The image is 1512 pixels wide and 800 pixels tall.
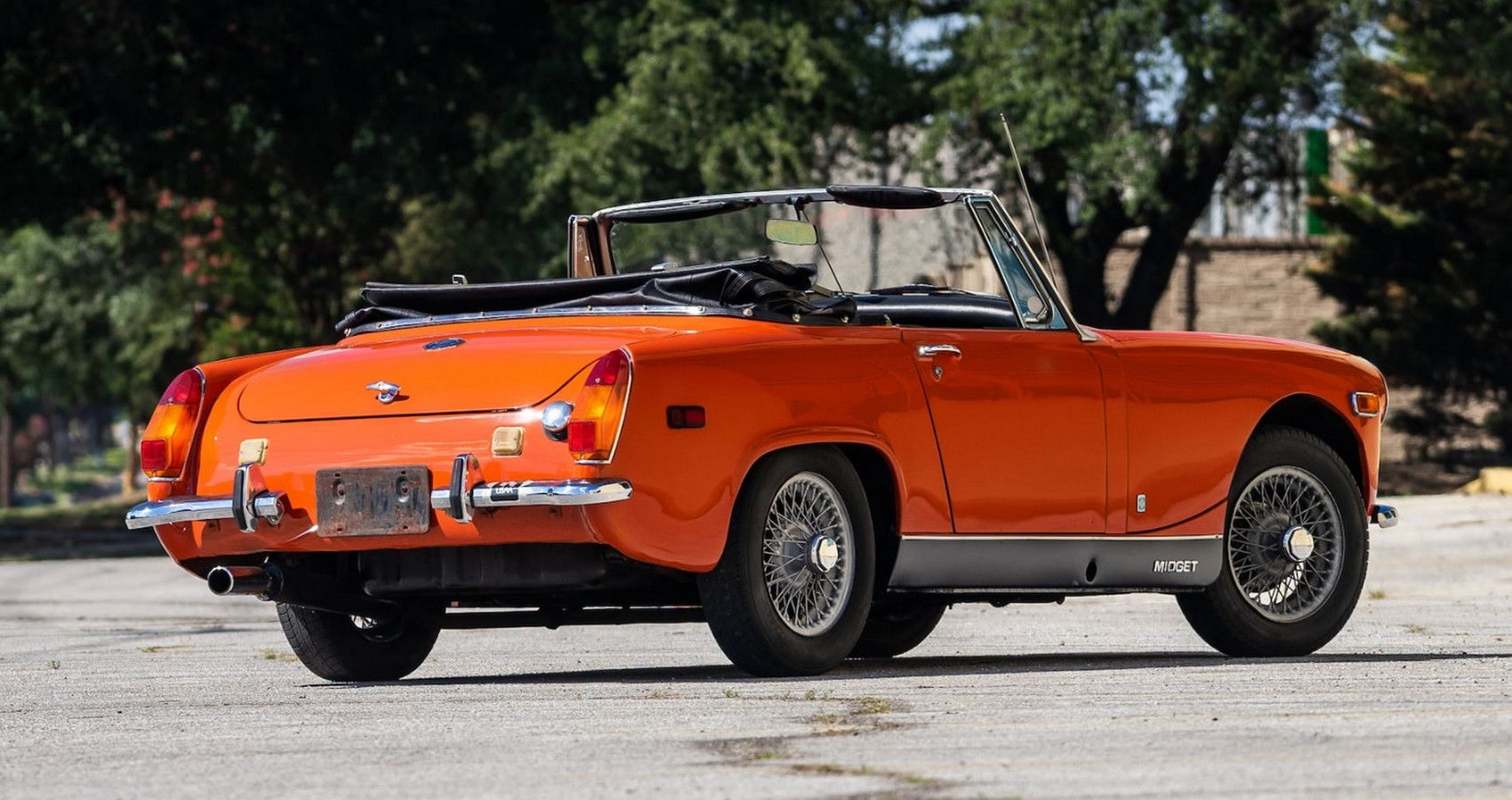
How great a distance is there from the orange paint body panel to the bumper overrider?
42mm

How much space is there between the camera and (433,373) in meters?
7.59

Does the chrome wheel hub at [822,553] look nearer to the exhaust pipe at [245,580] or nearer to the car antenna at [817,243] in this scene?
the car antenna at [817,243]

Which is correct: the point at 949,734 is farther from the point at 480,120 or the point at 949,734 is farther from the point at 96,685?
the point at 480,120

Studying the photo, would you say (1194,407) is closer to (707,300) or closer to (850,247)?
(850,247)

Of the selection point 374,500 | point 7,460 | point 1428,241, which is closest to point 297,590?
point 374,500

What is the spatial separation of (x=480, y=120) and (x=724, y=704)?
2456cm

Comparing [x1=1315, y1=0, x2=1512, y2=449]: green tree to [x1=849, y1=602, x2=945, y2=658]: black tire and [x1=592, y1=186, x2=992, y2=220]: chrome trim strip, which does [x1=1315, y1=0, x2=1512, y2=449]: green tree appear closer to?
[x1=849, y1=602, x2=945, y2=658]: black tire

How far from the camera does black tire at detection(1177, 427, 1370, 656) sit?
8.93 metres

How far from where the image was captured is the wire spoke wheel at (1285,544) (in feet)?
29.6

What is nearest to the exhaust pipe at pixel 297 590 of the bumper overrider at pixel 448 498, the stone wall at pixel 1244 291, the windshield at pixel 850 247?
the bumper overrider at pixel 448 498

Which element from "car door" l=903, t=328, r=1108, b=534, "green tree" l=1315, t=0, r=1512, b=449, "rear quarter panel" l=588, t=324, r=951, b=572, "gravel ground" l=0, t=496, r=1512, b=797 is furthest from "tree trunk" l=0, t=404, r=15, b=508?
"rear quarter panel" l=588, t=324, r=951, b=572

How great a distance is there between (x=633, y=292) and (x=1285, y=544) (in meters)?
2.59

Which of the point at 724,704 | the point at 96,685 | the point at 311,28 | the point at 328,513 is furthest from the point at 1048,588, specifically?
the point at 311,28

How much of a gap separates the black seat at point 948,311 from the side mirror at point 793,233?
0.92 ft
